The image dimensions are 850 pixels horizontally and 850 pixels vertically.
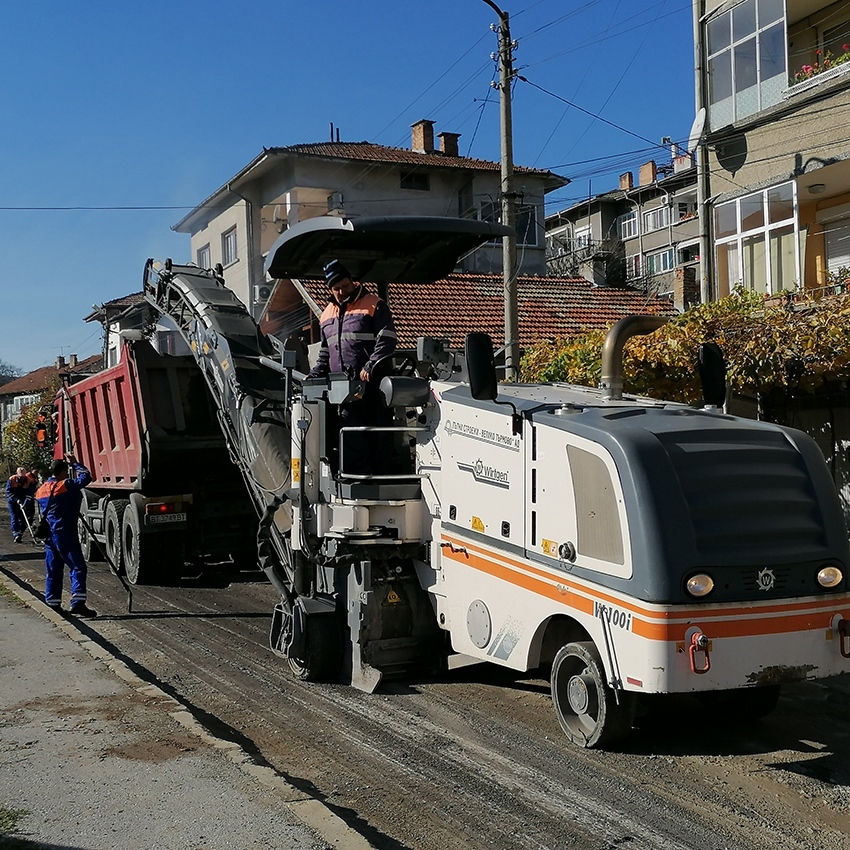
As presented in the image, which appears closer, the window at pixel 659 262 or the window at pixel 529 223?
the window at pixel 529 223

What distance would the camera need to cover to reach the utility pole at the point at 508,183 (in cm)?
1380

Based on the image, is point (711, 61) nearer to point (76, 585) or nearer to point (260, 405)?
point (260, 405)

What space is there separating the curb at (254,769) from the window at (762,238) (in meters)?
12.1

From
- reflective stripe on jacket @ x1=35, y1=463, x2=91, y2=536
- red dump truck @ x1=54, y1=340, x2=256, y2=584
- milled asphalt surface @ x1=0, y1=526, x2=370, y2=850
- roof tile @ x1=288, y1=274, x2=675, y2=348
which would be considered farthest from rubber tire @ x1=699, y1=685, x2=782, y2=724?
roof tile @ x1=288, y1=274, x2=675, y2=348

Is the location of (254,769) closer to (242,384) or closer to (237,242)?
(242,384)

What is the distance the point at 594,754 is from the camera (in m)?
5.80

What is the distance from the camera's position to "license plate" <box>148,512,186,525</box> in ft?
41.6

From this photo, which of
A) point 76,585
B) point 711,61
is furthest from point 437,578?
point 711,61

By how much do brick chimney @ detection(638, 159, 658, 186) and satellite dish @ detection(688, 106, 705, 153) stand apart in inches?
1089

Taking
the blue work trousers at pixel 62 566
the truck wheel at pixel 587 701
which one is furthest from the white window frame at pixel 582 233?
the truck wheel at pixel 587 701

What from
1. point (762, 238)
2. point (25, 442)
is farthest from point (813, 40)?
point (25, 442)

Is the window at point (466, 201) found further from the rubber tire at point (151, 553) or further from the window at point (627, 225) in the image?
the rubber tire at point (151, 553)

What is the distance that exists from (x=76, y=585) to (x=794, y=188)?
12189mm

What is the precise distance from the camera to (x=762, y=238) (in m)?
17.2
